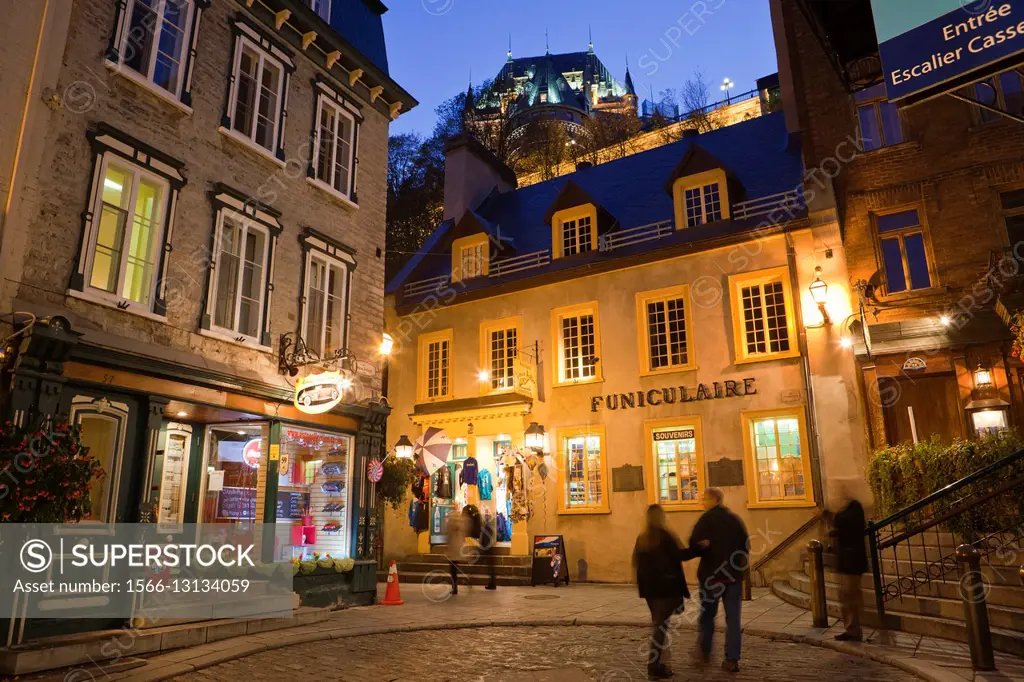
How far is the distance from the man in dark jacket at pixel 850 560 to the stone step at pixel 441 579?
9752mm

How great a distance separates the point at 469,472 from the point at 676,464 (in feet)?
17.9

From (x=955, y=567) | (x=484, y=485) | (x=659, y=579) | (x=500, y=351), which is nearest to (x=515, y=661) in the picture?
(x=659, y=579)

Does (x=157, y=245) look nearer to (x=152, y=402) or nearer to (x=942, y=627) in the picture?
(x=152, y=402)

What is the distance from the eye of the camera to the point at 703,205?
62.3ft

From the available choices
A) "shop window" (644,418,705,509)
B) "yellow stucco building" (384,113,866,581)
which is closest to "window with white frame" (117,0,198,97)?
"yellow stucco building" (384,113,866,581)

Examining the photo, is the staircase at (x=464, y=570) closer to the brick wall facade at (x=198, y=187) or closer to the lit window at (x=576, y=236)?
the brick wall facade at (x=198, y=187)

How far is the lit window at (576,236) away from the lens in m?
20.6

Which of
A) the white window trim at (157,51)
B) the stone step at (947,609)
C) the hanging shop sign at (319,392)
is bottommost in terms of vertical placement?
the stone step at (947,609)

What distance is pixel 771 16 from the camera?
71.5 ft

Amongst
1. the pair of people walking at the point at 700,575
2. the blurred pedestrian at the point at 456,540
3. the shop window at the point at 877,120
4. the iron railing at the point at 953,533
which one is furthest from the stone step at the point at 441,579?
the shop window at the point at 877,120

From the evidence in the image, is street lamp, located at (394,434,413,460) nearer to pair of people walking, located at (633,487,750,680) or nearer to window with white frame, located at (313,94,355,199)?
window with white frame, located at (313,94,355,199)

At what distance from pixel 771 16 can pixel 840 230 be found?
9.26 metres

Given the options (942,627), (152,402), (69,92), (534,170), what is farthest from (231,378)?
(534,170)

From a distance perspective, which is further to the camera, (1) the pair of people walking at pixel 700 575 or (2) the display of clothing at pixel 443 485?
(2) the display of clothing at pixel 443 485
